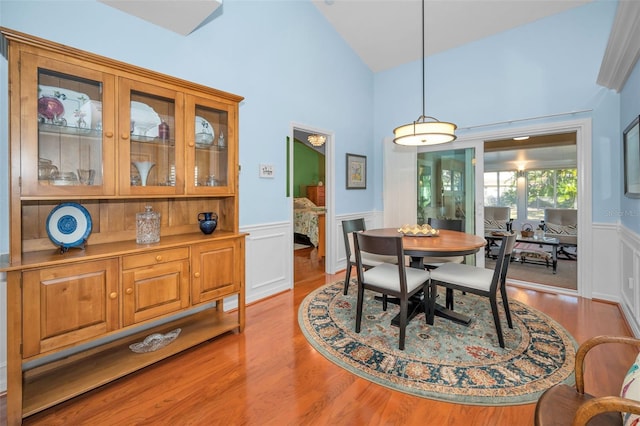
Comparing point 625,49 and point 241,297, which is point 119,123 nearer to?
point 241,297

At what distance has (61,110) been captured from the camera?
5.69 ft

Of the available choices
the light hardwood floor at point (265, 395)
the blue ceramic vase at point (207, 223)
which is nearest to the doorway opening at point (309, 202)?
the blue ceramic vase at point (207, 223)

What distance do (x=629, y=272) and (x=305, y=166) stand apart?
270 inches

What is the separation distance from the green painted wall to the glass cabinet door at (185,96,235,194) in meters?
5.68

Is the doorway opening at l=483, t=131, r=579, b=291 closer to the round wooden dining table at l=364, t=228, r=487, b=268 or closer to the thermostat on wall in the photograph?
the round wooden dining table at l=364, t=228, r=487, b=268

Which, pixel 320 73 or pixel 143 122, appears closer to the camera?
pixel 143 122

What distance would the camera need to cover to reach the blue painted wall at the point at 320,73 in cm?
214

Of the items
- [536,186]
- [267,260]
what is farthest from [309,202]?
[536,186]

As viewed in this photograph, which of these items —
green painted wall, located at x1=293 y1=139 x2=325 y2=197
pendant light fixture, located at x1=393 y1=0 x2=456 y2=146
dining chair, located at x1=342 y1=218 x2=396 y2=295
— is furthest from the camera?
green painted wall, located at x1=293 y1=139 x2=325 y2=197

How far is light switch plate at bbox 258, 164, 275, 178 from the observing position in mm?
3213

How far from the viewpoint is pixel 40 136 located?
1.61 metres

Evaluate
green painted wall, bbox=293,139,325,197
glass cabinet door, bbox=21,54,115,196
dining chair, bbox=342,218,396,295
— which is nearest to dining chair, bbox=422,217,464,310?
dining chair, bbox=342,218,396,295

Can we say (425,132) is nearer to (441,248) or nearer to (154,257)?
(441,248)

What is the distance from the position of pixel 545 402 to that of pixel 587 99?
3.65 m
